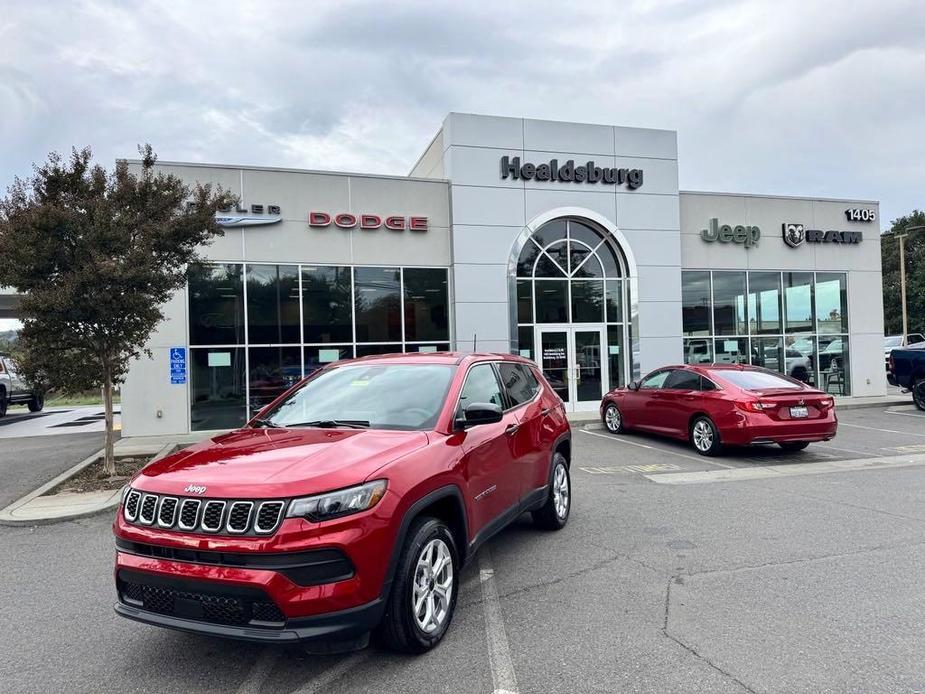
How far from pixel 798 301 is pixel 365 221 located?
1365cm

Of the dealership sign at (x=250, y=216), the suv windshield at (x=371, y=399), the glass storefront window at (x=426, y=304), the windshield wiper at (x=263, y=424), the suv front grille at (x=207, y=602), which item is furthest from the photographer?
the glass storefront window at (x=426, y=304)

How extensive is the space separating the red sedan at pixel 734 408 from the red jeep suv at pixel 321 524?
6.80m

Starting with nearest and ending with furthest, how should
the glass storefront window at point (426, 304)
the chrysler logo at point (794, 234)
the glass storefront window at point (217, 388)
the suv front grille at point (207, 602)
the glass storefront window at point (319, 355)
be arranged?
the suv front grille at point (207, 602)
the glass storefront window at point (217, 388)
the glass storefront window at point (319, 355)
the glass storefront window at point (426, 304)
the chrysler logo at point (794, 234)

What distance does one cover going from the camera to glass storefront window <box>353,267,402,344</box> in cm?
1606

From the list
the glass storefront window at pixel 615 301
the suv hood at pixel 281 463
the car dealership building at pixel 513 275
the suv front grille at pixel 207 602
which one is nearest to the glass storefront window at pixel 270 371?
the car dealership building at pixel 513 275

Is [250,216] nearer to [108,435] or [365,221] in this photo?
[365,221]

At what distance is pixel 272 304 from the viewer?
1538 centimetres

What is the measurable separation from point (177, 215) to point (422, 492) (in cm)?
760

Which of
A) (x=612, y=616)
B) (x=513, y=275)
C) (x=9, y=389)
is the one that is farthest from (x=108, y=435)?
(x=9, y=389)

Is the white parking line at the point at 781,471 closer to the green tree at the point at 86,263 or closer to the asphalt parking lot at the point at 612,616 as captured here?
the asphalt parking lot at the point at 612,616

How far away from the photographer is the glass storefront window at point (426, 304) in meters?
16.5

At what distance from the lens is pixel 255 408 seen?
15070mm

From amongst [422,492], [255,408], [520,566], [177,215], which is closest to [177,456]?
[422,492]

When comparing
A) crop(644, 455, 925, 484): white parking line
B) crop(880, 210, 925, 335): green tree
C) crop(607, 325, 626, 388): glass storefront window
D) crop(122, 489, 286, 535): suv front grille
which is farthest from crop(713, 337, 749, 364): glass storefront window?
crop(880, 210, 925, 335): green tree
